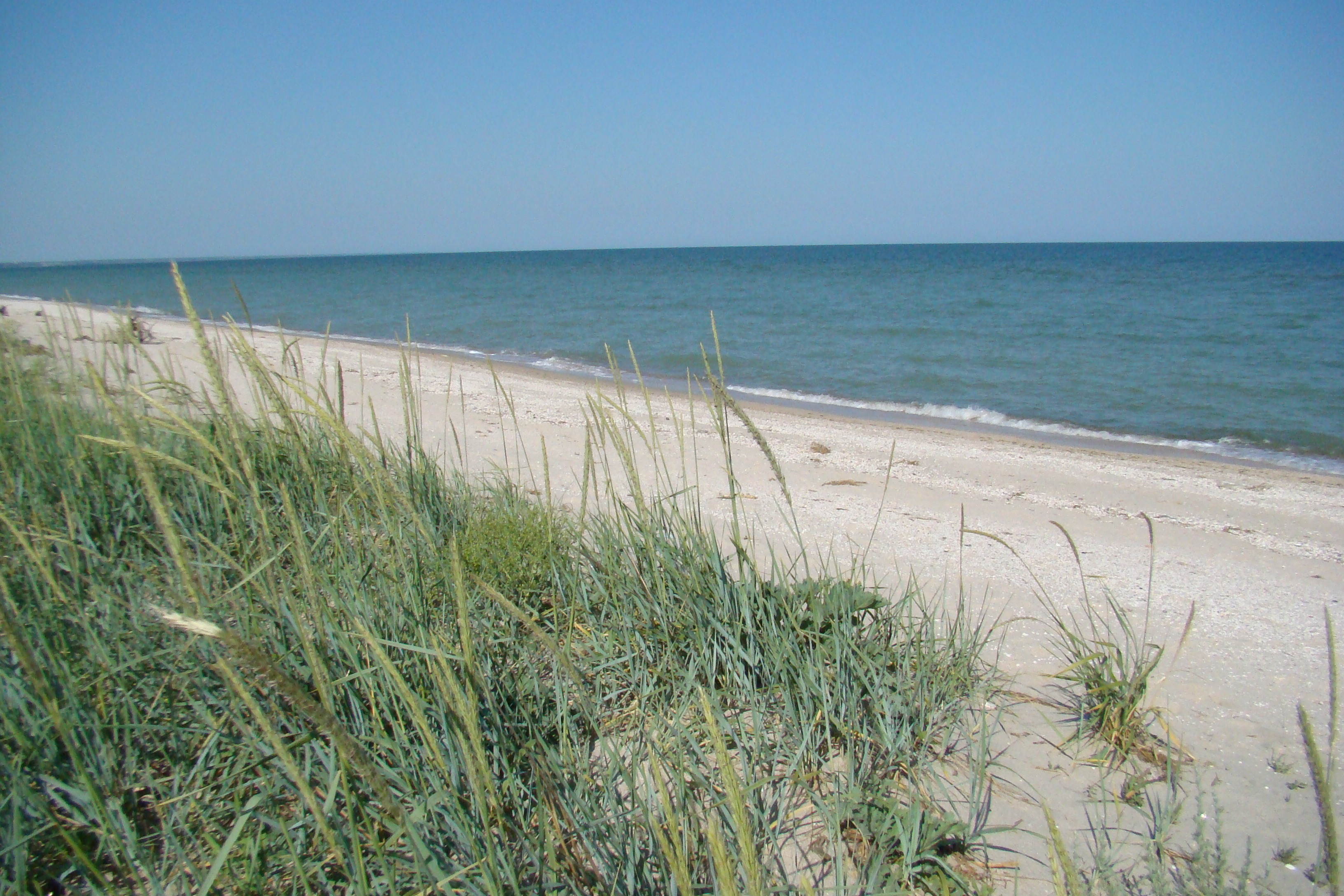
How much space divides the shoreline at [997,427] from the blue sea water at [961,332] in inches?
2.4

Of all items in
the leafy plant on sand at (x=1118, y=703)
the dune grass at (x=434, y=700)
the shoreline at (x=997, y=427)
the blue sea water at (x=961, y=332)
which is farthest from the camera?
the blue sea water at (x=961, y=332)

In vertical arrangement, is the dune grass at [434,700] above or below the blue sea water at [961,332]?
above

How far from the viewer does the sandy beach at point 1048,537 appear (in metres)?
2.17

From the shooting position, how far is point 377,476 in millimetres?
1688

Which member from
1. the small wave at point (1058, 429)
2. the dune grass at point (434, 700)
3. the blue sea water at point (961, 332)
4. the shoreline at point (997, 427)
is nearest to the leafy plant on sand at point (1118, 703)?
the dune grass at point (434, 700)

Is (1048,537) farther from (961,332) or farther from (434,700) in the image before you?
(961,332)

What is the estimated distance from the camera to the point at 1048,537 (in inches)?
183

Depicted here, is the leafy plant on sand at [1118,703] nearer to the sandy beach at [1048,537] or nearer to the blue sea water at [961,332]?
the sandy beach at [1048,537]

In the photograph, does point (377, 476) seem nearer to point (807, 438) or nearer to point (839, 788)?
point (839, 788)

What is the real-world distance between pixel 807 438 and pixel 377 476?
629 cm

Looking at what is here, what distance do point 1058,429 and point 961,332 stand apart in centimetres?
905

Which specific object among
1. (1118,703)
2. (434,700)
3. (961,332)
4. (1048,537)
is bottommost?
(961,332)

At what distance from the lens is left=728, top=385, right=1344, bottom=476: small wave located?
7.99 metres

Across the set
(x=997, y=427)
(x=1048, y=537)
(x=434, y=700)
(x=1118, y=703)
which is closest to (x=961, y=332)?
(x=997, y=427)
